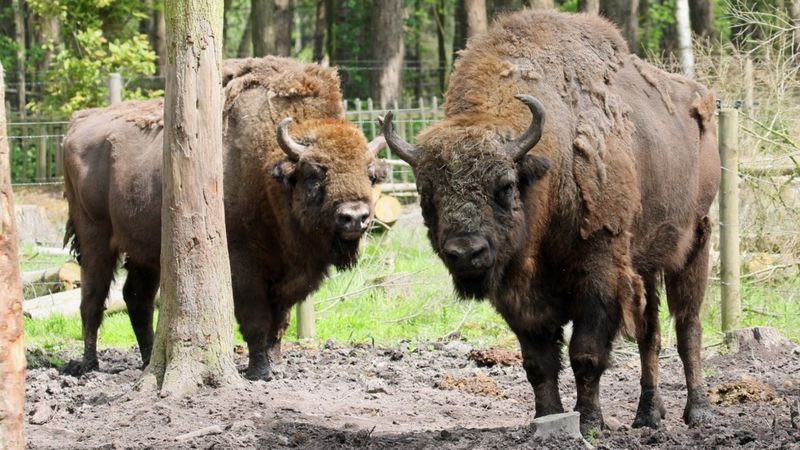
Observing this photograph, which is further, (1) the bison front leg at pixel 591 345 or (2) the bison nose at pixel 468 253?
(1) the bison front leg at pixel 591 345

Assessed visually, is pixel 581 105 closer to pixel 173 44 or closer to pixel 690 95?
pixel 690 95

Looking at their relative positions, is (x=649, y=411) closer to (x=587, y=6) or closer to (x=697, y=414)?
(x=697, y=414)

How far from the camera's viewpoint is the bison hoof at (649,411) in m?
7.33

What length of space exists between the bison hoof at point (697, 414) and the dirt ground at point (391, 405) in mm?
75

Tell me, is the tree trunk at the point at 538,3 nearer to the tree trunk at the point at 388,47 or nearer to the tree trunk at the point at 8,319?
the tree trunk at the point at 388,47

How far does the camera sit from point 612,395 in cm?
839

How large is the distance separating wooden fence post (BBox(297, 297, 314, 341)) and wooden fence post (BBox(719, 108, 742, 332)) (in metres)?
3.92

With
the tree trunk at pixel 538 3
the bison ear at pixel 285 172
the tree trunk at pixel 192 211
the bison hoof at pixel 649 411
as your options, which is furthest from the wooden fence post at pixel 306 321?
the tree trunk at pixel 538 3

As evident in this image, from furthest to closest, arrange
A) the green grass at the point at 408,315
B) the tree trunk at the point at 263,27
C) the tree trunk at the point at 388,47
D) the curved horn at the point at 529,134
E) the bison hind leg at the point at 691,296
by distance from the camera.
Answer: the tree trunk at the point at 388,47 < the tree trunk at the point at 263,27 < the green grass at the point at 408,315 < the bison hind leg at the point at 691,296 < the curved horn at the point at 529,134

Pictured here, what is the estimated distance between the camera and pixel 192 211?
7.32 metres

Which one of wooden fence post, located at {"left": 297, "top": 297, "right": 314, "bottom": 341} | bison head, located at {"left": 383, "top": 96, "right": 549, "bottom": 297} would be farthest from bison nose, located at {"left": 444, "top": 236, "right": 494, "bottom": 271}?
wooden fence post, located at {"left": 297, "top": 297, "right": 314, "bottom": 341}

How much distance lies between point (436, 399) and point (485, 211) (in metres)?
2.40

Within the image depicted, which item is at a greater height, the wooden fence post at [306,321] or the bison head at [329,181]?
the bison head at [329,181]

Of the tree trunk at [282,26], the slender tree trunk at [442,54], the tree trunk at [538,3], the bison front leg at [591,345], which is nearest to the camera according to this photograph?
the bison front leg at [591,345]
